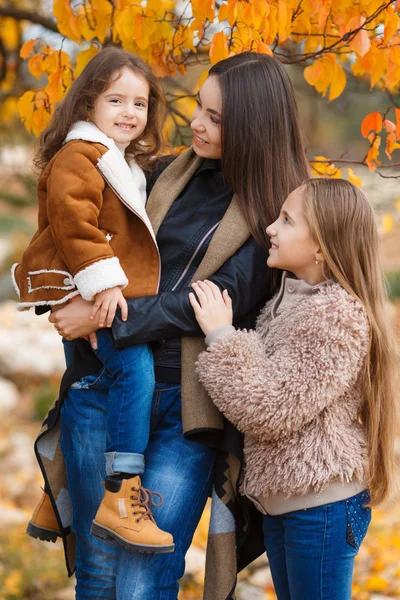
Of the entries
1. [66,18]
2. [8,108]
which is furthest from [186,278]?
[8,108]

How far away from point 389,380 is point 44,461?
1.14 meters

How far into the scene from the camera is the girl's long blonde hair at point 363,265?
84.0 inches

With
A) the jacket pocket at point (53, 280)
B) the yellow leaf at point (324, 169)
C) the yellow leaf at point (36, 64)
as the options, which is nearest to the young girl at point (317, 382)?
the jacket pocket at point (53, 280)

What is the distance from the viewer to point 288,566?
87.3 inches

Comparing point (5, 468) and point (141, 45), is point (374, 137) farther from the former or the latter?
point (5, 468)

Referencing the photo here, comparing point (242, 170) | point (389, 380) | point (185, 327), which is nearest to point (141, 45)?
point (242, 170)

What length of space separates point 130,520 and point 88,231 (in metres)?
0.81

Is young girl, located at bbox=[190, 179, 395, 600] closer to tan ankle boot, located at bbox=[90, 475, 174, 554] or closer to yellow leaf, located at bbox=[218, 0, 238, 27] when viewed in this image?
tan ankle boot, located at bbox=[90, 475, 174, 554]

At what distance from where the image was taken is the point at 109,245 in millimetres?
2227

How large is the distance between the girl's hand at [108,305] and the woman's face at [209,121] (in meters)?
0.52

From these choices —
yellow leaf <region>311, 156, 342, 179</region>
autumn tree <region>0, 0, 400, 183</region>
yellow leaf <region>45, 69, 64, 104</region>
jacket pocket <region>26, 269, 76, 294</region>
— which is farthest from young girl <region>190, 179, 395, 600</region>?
yellow leaf <region>45, 69, 64, 104</region>

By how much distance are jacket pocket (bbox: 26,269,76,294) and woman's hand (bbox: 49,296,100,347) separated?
0.16 ft

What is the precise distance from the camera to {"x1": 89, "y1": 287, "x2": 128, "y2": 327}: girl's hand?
2197 mm

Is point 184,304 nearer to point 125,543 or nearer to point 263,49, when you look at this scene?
point 125,543
